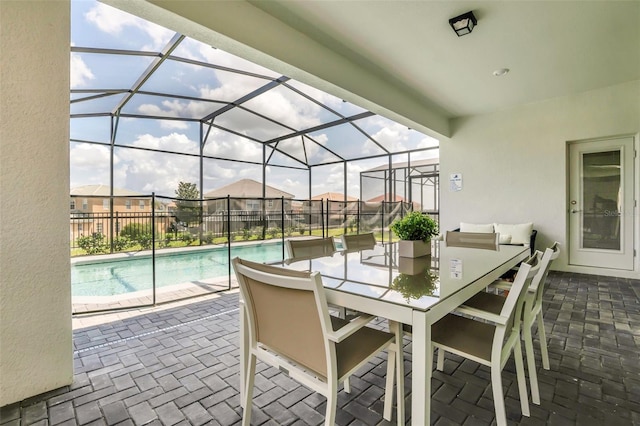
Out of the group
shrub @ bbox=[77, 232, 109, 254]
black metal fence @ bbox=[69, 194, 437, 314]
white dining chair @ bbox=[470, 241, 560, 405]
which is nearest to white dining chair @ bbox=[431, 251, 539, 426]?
white dining chair @ bbox=[470, 241, 560, 405]

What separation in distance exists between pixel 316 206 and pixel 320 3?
5017 millimetres

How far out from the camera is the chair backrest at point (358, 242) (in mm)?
2527

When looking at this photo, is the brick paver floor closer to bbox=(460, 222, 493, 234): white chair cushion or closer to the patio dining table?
the patio dining table

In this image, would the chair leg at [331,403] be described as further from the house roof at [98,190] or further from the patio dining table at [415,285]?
the house roof at [98,190]

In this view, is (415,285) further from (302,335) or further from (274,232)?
(274,232)

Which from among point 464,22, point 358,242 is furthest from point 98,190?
point 464,22

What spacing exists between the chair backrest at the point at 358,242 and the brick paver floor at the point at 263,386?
0.89m

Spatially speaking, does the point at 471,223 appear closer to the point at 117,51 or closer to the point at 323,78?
the point at 323,78

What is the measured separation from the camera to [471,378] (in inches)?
72.7

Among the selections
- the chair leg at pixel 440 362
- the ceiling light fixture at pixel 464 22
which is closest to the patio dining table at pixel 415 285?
the chair leg at pixel 440 362

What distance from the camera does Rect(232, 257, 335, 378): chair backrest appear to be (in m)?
1.03

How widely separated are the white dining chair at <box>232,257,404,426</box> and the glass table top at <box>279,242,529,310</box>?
0.61ft

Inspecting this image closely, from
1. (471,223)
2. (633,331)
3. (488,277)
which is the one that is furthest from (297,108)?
(633,331)

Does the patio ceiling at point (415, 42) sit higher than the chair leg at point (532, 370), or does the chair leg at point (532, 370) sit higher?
the patio ceiling at point (415, 42)
